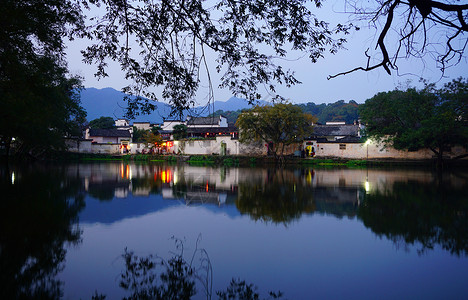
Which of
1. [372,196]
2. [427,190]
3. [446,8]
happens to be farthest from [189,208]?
[427,190]

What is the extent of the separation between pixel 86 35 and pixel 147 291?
4.66m

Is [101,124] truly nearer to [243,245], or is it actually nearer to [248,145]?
[248,145]

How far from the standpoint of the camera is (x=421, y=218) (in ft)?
23.5

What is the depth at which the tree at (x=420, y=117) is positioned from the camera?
2656 centimetres

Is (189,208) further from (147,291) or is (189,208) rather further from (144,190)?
(147,291)

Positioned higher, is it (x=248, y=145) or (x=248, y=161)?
(x=248, y=145)

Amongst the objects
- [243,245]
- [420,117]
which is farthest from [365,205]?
[420,117]

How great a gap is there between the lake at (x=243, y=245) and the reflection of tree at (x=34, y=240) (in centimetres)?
2

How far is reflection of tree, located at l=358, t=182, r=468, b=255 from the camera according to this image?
5.62m

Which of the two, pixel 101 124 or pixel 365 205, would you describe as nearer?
pixel 365 205

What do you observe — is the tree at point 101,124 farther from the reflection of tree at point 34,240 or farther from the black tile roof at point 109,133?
the reflection of tree at point 34,240

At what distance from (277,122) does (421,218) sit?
24.8 meters

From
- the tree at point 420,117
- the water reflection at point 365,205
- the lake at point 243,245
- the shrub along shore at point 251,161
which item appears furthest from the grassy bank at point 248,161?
the lake at point 243,245

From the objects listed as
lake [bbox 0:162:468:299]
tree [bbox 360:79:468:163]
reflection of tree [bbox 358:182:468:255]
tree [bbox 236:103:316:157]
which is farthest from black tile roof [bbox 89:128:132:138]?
reflection of tree [bbox 358:182:468:255]
